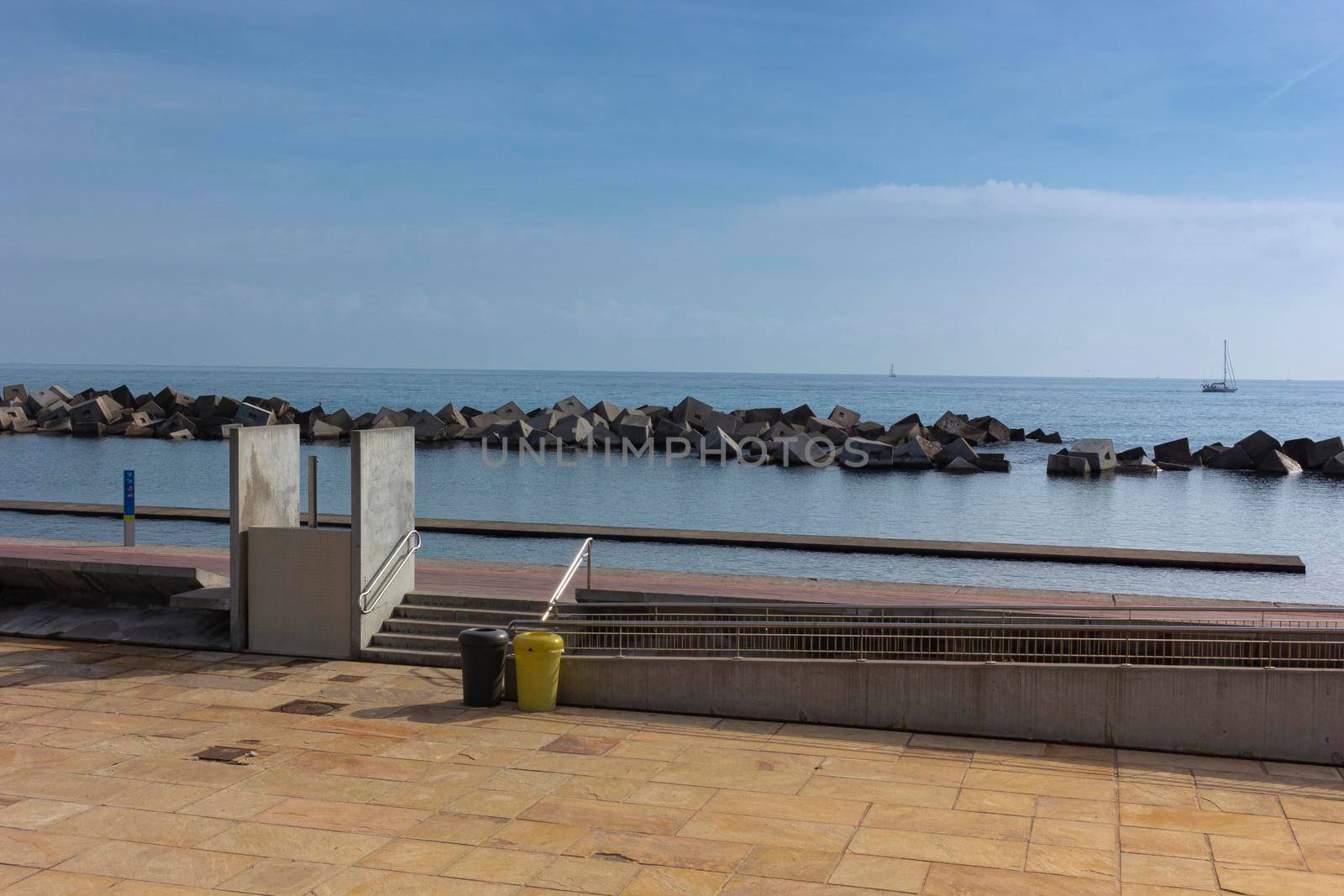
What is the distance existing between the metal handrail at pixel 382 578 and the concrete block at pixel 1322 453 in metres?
51.6

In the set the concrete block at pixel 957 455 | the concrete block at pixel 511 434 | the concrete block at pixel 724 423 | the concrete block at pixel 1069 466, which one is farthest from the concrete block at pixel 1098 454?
the concrete block at pixel 511 434

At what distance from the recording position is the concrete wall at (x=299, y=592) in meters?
14.0

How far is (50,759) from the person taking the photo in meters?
9.78

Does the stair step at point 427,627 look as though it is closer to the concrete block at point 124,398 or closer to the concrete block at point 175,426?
the concrete block at point 175,426

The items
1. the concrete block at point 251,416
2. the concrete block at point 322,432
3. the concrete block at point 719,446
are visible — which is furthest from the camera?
the concrete block at point 322,432

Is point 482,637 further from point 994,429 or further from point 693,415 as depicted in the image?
point 994,429

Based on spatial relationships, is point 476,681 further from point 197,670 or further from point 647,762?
point 197,670

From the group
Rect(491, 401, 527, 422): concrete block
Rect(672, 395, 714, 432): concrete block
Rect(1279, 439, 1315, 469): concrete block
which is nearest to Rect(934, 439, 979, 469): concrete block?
Rect(672, 395, 714, 432): concrete block

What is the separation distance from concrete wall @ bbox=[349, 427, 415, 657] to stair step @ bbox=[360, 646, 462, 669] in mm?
184

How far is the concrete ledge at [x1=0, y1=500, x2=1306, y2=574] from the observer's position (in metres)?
23.6

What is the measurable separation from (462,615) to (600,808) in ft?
19.5

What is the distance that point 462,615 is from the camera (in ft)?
46.7

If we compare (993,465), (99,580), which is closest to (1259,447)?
(993,465)

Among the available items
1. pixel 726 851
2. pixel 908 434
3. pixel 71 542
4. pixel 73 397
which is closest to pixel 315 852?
pixel 726 851
